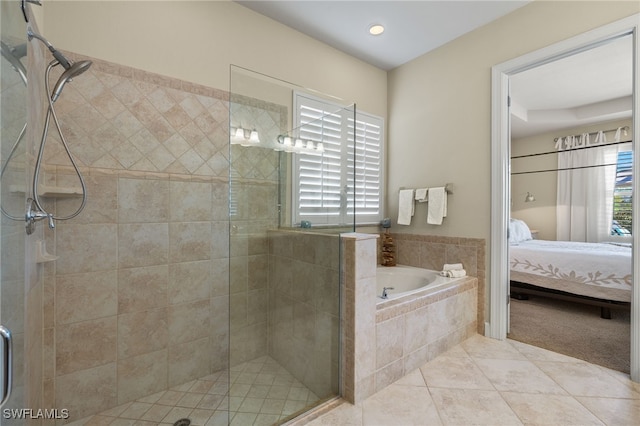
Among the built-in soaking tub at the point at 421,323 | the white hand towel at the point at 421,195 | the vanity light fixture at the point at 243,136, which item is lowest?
the built-in soaking tub at the point at 421,323

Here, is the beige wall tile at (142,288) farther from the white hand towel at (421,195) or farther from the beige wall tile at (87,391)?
the white hand towel at (421,195)

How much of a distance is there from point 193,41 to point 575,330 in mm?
4216

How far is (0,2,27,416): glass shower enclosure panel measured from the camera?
792mm

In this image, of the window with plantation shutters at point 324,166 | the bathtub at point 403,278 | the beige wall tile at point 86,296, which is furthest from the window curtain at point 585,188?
A: the beige wall tile at point 86,296

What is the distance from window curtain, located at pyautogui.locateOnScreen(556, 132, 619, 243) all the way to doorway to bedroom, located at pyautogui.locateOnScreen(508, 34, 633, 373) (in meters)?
0.01

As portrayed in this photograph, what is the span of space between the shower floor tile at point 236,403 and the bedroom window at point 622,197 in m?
5.55

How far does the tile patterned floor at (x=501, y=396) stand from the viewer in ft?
4.86

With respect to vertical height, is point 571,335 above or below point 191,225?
below

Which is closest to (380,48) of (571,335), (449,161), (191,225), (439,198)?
(449,161)

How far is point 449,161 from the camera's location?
109 inches

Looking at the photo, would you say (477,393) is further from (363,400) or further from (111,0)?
(111,0)

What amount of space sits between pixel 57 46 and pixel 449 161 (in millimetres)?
3092

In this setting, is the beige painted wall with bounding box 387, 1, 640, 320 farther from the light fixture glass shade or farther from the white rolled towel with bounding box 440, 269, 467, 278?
the light fixture glass shade

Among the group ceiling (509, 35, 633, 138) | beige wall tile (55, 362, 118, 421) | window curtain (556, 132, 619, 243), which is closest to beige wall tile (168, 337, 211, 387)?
beige wall tile (55, 362, 118, 421)
